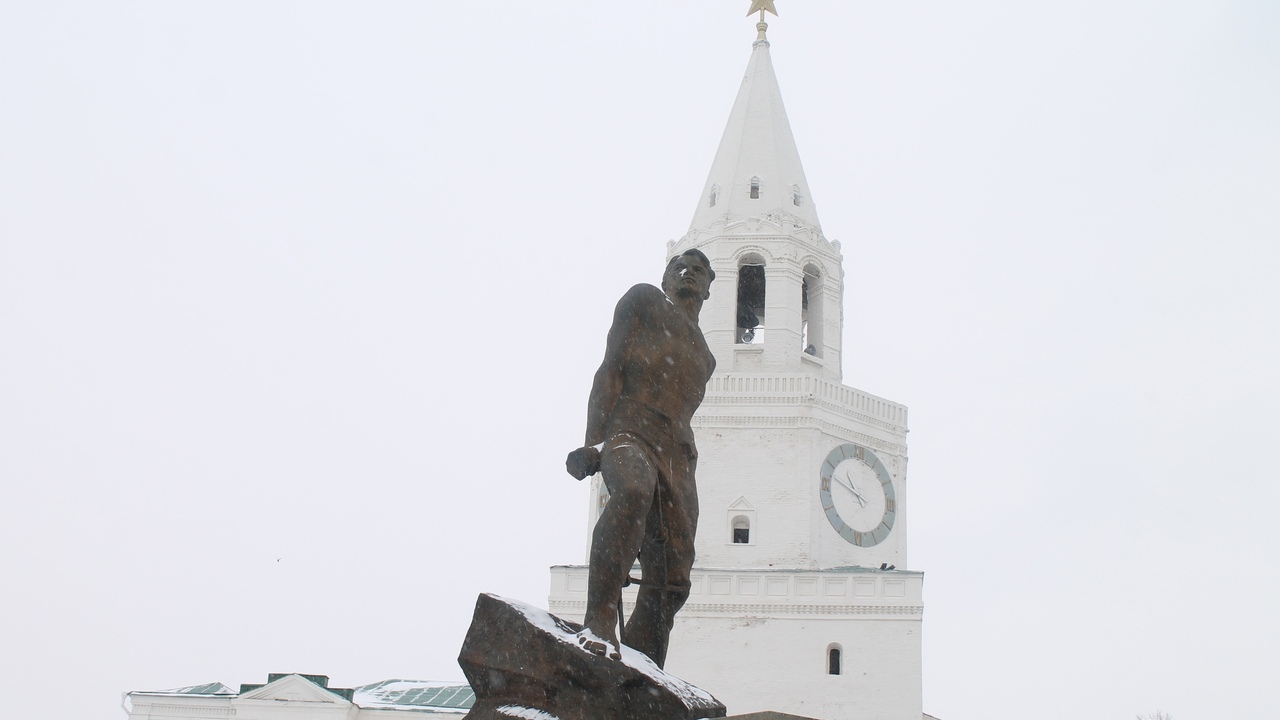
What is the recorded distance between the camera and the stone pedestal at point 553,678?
21.6 feet

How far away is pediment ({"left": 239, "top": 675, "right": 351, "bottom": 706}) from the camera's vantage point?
28609 millimetres

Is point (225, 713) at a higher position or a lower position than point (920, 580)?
lower

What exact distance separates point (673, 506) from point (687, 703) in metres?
1.23

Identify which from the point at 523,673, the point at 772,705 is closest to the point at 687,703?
the point at 523,673

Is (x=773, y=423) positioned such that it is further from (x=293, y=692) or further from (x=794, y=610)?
(x=293, y=692)

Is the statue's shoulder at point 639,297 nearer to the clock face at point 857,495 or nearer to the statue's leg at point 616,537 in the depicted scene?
the statue's leg at point 616,537

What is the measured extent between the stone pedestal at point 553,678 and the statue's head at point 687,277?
90.6 inches

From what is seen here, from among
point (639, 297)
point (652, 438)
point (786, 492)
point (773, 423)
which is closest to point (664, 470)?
point (652, 438)

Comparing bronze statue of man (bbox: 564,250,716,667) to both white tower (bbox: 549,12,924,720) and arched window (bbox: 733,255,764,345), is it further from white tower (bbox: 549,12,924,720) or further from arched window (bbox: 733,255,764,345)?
arched window (bbox: 733,255,764,345)

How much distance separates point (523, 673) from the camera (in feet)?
21.9

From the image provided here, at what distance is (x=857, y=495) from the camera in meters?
30.0

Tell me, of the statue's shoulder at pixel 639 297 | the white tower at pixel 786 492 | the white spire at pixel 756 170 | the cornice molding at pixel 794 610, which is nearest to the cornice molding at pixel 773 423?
the white tower at pixel 786 492

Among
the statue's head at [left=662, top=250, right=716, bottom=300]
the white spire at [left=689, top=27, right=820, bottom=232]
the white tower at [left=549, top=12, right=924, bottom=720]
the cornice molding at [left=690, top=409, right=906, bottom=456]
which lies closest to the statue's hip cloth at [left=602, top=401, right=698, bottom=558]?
the statue's head at [left=662, top=250, right=716, bottom=300]

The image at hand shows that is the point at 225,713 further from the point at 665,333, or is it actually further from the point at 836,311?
the point at 665,333
